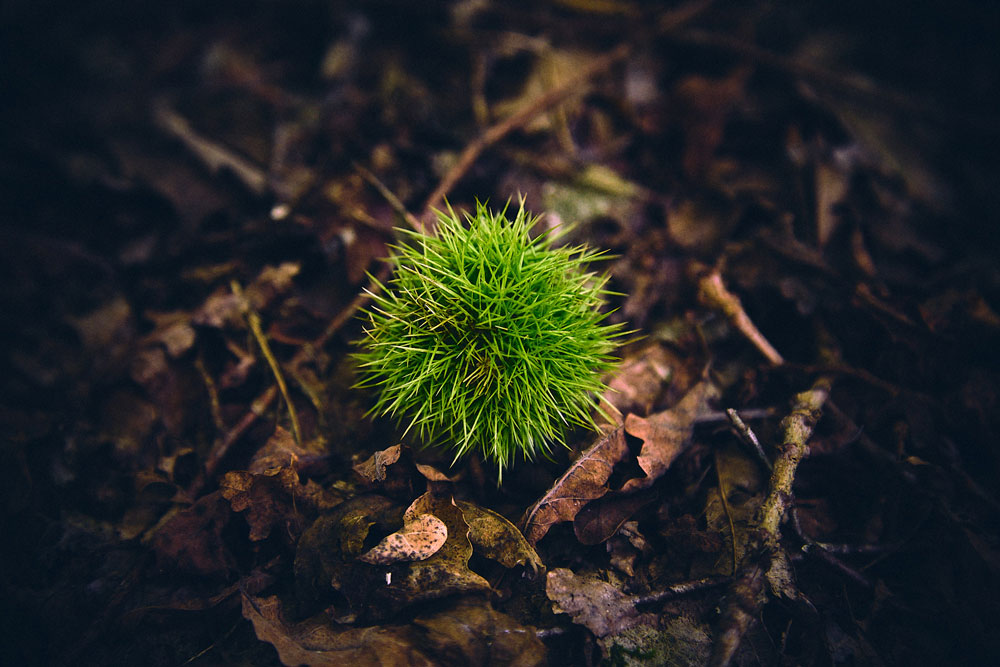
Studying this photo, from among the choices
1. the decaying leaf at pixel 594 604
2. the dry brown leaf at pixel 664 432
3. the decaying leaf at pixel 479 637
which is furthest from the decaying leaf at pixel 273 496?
the dry brown leaf at pixel 664 432

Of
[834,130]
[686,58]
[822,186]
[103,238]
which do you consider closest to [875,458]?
[822,186]

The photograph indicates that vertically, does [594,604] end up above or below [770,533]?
below

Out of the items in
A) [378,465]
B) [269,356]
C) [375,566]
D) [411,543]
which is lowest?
[375,566]

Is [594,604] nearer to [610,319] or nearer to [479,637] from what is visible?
[479,637]

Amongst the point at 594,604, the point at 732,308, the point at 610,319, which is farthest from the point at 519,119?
the point at 594,604

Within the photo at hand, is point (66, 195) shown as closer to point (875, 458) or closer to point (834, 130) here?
point (875, 458)

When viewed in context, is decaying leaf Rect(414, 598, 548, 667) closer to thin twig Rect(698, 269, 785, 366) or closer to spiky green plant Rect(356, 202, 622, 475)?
spiky green plant Rect(356, 202, 622, 475)
